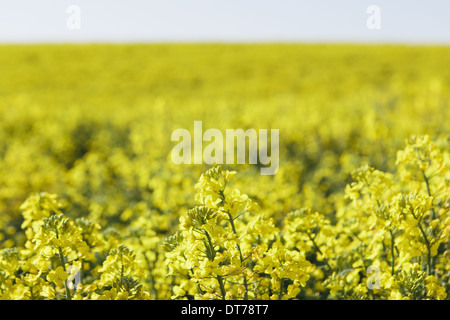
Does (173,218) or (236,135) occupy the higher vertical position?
(236,135)

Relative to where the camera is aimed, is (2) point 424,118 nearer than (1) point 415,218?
→ No

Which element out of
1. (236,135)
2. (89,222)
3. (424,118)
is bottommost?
(89,222)

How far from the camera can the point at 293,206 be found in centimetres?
446

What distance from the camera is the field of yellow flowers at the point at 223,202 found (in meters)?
1.79

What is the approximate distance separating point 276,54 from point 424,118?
62.1ft

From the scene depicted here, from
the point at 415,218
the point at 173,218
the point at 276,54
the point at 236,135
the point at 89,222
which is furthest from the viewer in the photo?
the point at 276,54

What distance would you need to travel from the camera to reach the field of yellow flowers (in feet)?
5.87

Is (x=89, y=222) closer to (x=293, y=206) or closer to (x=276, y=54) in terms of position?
(x=293, y=206)

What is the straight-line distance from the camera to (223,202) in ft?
5.66
